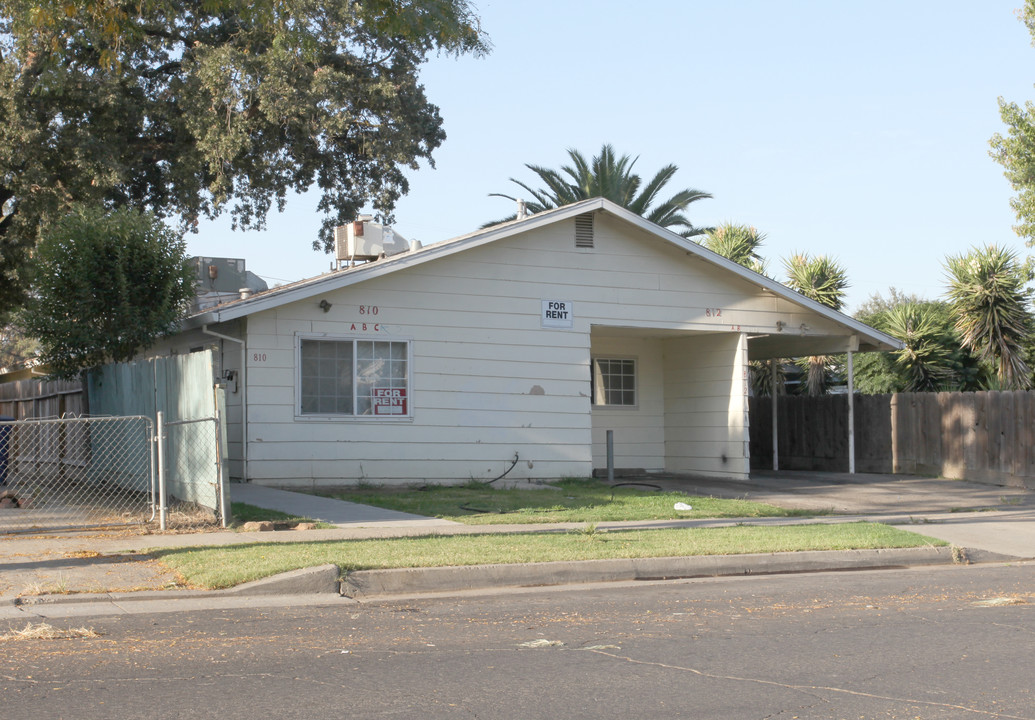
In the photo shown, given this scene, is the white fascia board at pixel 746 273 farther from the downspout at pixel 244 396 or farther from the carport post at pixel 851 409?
the downspout at pixel 244 396

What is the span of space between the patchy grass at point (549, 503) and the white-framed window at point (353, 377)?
1.34 m

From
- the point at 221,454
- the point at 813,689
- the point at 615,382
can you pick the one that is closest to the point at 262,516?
the point at 221,454

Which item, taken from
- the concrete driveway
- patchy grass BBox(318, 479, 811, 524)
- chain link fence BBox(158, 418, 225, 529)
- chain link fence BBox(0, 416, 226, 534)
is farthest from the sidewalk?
chain link fence BBox(0, 416, 226, 534)

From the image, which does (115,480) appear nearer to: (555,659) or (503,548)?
(503,548)

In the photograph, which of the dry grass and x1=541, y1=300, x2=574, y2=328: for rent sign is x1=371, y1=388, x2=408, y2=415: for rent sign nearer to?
x1=541, y1=300, x2=574, y2=328: for rent sign

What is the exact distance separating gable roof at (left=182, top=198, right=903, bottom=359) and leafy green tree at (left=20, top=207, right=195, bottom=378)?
73 centimetres

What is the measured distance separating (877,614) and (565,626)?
2.48 meters

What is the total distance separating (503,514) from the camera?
555 inches

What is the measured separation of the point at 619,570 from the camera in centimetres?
1020

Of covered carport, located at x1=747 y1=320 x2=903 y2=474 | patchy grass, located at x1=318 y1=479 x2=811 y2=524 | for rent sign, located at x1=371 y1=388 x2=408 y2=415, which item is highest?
covered carport, located at x1=747 y1=320 x2=903 y2=474

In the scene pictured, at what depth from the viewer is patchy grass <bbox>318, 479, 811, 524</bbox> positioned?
14.1 meters

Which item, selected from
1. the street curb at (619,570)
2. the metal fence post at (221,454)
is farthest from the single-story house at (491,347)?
the street curb at (619,570)

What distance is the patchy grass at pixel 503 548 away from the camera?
9531 mm

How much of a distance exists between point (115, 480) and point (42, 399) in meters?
7.40
